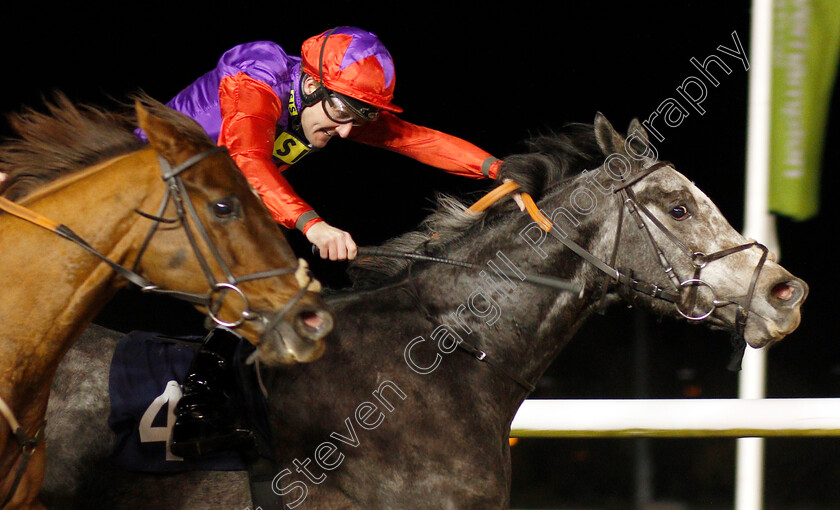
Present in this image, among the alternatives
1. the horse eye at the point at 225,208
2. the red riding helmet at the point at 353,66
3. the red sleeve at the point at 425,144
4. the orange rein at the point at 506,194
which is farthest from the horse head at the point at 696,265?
the horse eye at the point at 225,208

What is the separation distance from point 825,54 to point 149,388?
9.03ft

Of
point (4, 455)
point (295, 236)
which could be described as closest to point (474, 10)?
point (295, 236)

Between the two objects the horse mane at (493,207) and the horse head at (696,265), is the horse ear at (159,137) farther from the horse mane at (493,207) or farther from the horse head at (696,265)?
the horse head at (696,265)

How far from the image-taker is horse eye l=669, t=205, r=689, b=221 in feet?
7.57

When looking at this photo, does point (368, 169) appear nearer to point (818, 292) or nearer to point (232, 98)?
point (232, 98)

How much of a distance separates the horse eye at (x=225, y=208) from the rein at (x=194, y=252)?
0.04m

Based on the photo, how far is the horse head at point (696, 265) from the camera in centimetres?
225

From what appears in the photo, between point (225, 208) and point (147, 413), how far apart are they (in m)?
0.68

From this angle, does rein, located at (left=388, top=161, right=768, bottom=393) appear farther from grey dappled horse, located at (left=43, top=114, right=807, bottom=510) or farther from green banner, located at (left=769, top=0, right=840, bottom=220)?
green banner, located at (left=769, top=0, right=840, bottom=220)

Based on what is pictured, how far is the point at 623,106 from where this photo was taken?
476 centimetres

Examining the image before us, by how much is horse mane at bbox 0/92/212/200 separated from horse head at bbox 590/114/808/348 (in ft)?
4.15

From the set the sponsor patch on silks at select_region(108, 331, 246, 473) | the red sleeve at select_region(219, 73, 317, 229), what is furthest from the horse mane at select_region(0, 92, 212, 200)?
the sponsor patch on silks at select_region(108, 331, 246, 473)

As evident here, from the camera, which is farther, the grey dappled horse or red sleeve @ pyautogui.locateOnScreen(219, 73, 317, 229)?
red sleeve @ pyautogui.locateOnScreen(219, 73, 317, 229)

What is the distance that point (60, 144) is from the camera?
1810 mm
